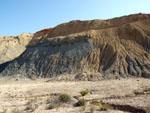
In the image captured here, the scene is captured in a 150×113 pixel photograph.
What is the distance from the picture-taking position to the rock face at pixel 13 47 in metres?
49.7

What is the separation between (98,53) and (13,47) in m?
33.1

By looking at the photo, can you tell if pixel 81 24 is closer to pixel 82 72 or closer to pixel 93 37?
pixel 93 37

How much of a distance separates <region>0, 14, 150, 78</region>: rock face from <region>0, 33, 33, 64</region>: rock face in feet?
36.1

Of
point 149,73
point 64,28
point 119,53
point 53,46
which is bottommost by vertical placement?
point 149,73

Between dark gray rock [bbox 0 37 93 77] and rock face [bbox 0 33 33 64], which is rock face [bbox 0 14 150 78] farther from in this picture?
rock face [bbox 0 33 33 64]

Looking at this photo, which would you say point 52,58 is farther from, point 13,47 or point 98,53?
point 13,47


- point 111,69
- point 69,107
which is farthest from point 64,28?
point 69,107

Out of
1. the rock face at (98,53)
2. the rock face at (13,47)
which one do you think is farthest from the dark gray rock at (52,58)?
the rock face at (13,47)

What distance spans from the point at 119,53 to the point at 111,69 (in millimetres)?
4065

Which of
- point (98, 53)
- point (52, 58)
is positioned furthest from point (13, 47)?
point (98, 53)

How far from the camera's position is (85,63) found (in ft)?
100

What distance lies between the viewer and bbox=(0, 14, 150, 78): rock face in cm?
2641

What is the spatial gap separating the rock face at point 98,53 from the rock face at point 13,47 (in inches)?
433

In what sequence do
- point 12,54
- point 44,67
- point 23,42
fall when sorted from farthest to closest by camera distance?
point 23,42
point 12,54
point 44,67
